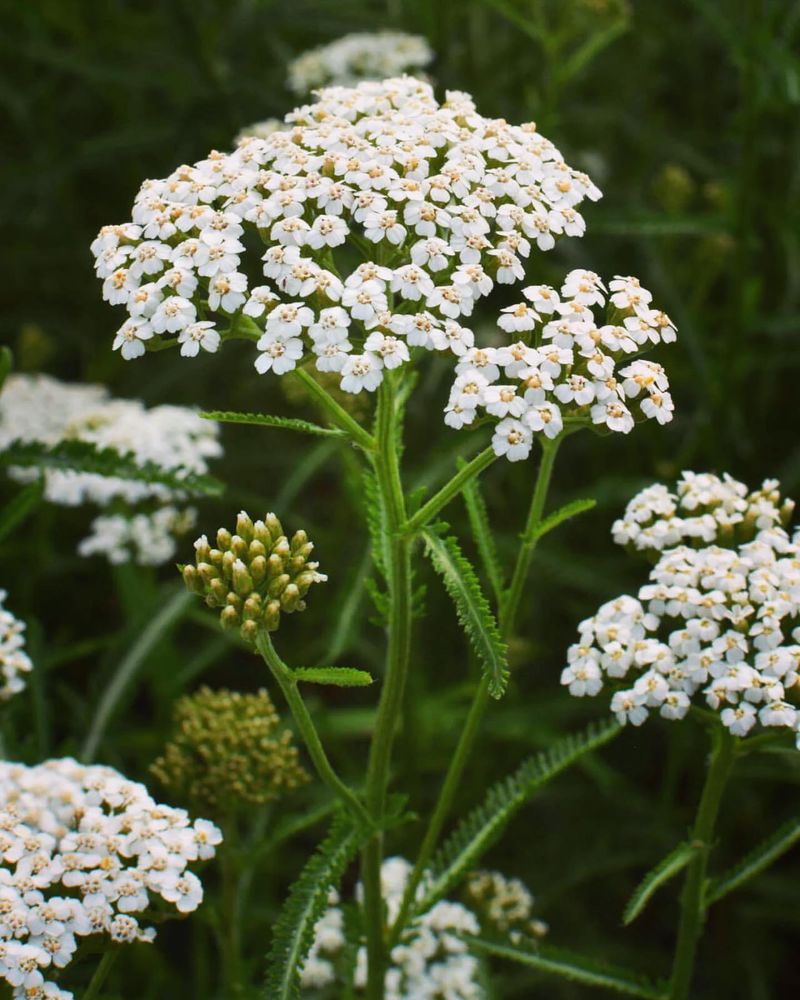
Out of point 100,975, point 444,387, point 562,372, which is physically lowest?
point 100,975

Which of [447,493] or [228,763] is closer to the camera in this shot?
[447,493]

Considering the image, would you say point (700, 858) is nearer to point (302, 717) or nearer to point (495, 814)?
point (495, 814)

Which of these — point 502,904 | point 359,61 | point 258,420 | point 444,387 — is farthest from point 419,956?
point 359,61

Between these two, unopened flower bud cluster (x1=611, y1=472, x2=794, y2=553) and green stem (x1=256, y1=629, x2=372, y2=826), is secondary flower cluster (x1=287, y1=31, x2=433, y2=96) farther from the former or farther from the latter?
green stem (x1=256, y1=629, x2=372, y2=826)

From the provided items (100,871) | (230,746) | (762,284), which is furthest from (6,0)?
(100,871)

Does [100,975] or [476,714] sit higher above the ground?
[476,714]

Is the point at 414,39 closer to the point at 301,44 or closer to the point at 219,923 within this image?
the point at 301,44
